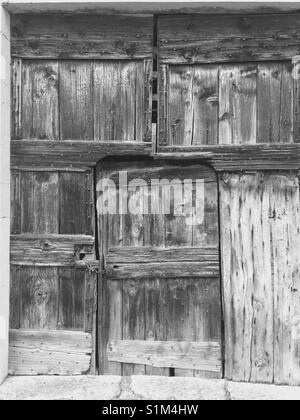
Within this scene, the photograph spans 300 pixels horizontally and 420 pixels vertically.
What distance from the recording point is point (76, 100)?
4.00m

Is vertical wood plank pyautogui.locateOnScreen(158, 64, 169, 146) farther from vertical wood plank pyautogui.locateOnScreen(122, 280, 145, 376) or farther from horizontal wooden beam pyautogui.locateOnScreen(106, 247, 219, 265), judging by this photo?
vertical wood plank pyautogui.locateOnScreen(122, 280, 145, 376)

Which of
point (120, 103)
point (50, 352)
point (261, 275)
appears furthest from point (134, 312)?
point (120, 103)

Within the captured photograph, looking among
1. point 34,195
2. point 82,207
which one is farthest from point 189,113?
point 34,195

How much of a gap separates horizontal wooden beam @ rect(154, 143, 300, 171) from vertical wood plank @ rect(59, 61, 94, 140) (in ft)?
2.03

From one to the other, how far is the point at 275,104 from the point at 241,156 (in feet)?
1.56

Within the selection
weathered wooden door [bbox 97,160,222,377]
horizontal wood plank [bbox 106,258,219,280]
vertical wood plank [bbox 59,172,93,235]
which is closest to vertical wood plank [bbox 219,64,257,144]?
weathered wooden door [bbox 97,160,222,377]

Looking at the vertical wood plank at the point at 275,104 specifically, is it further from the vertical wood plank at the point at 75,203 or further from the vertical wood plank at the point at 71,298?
the vertical wood plank at the point at 71,298

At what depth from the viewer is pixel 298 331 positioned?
3.93 metres

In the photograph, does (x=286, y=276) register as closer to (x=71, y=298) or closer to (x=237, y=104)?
(x=237, y=104)

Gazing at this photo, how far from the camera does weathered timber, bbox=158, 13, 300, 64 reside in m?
3.91

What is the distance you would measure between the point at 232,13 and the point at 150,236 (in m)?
1.83

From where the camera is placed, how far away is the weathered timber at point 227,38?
3.91 metres

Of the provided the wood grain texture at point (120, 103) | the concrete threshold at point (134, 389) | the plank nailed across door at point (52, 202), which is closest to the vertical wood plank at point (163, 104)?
the wood grain texture at point (120, 103)

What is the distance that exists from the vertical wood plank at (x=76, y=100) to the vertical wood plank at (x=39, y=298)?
3.57 feet
